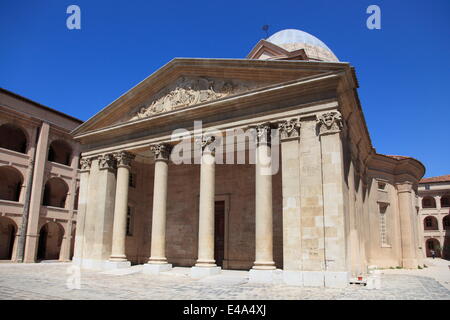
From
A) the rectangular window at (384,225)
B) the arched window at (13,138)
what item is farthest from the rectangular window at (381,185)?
the arched window at (13,138)

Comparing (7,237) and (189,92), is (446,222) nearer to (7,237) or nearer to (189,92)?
(189,92)

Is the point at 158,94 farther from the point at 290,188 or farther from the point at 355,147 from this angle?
the point at 355,147

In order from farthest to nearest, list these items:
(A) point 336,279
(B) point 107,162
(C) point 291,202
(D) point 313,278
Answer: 1. (B) point 107,162
2. (C) point 291,202
3. (D) point 313,278
4. (A) point 336,279

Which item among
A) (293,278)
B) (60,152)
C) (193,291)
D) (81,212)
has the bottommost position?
(193,291)

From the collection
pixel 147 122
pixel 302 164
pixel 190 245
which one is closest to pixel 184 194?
pixel 190 245

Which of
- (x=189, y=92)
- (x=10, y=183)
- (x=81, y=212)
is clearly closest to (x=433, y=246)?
(x=189, y=92)

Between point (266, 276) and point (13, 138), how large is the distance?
26.7 metres

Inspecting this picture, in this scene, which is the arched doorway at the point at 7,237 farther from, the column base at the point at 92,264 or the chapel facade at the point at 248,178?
the column base at the point at 92,264

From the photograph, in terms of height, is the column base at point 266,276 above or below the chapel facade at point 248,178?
below

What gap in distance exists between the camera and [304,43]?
32.8m

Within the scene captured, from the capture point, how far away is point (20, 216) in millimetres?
29234

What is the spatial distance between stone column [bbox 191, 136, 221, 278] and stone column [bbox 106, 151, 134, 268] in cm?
543

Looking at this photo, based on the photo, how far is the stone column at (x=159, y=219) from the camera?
1830 centimetres

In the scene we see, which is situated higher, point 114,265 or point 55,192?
point 55,192
